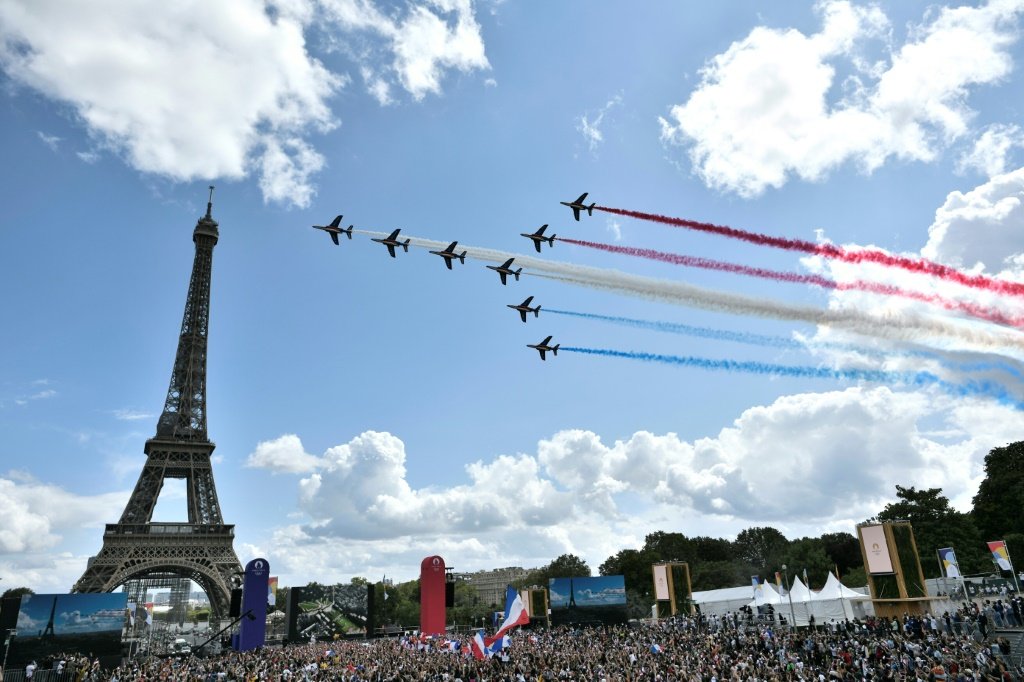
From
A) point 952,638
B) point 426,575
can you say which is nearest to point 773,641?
point 952,638

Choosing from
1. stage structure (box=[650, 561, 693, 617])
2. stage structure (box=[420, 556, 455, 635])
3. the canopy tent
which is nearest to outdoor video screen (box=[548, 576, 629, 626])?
stage structure (box=[650, 561, 693, 617])

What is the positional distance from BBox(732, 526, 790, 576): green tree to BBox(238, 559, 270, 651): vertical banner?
9165 cm

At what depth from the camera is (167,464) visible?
255 ft

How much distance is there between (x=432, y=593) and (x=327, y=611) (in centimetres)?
1627

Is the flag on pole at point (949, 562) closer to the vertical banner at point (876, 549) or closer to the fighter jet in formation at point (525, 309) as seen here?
the vertical banner at point (876, 549)

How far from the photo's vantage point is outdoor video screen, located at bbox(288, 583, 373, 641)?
57438 mm

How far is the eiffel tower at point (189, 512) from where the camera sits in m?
69.8

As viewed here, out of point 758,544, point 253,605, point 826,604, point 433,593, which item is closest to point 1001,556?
point 826,604

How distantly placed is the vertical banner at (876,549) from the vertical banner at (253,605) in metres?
38.5

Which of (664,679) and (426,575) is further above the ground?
(426,575)

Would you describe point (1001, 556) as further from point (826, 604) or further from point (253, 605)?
point (253, 605)

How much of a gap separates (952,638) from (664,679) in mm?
14547

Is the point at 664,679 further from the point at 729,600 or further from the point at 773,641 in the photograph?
the point at 729,600

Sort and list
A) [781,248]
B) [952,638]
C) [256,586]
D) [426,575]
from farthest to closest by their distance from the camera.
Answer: [426,575], [256,586], [781,248], [952,638]
